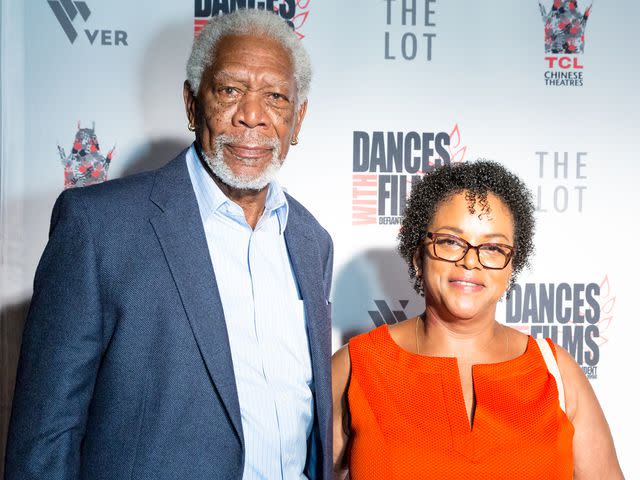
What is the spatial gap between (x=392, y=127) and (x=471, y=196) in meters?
0.87

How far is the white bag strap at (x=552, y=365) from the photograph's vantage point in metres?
1.74

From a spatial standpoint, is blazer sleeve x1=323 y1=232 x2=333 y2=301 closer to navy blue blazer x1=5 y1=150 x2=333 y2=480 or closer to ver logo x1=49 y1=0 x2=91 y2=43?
navy blue blazer x1=5 y1=150 x2=333 y2=480

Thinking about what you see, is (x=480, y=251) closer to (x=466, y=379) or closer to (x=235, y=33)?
(x=466, y=379)

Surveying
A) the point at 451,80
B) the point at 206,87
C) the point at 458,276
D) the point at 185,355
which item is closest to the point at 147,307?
the point at 185,355

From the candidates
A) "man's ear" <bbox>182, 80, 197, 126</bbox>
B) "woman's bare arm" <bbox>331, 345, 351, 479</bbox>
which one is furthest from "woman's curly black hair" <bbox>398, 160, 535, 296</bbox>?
"man's ear" <bbox>182, 80, 197, 126</bbox>

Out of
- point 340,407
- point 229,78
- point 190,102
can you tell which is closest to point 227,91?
point 229,78

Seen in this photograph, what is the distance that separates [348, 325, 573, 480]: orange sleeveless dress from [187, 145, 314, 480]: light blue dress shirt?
0.24 metres

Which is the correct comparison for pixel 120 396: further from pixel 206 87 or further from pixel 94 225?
pixel 206 87

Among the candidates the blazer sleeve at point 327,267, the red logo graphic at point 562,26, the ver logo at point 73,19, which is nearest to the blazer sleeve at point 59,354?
the blazer sleeve at point 327,267

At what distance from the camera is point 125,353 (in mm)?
1231

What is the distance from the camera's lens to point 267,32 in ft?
4.98

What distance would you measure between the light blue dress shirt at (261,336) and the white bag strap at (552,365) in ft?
2.22

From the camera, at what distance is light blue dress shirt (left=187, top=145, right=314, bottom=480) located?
4.53 feet

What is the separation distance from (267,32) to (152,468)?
98 cm
